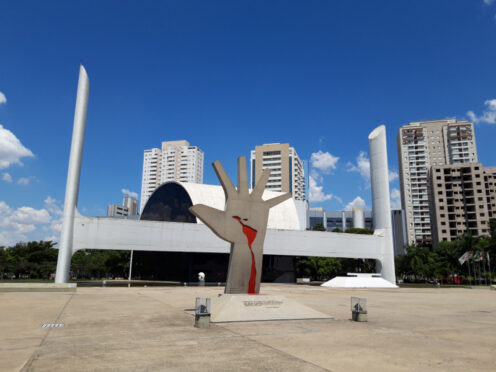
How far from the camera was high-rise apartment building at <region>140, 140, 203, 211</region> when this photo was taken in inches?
6427

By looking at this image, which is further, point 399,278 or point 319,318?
point 399,278

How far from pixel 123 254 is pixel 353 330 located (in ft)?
194

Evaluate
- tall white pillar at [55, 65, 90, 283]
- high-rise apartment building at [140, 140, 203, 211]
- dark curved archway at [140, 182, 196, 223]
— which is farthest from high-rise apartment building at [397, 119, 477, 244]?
tall white pillar at [55, 65, 90, 283]

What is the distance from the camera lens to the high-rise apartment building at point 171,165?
163 metres

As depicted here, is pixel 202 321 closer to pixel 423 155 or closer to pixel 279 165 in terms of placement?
pixel 423 155

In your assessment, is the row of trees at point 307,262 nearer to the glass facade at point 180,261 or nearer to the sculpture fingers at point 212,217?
the glass facade at point 180,261

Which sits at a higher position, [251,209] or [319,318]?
[251,209]

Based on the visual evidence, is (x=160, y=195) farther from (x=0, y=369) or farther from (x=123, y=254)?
(x=0, y=369)

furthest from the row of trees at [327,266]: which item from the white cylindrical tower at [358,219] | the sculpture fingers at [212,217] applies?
the sculpture fingers at [212,217]

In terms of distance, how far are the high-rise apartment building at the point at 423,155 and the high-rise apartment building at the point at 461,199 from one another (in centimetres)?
1451

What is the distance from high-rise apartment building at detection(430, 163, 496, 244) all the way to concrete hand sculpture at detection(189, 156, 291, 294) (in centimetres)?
9183

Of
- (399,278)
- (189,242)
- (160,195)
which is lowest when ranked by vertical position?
(399,278)

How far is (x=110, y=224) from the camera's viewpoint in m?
39.7

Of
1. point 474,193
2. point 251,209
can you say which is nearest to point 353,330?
point 251,209
